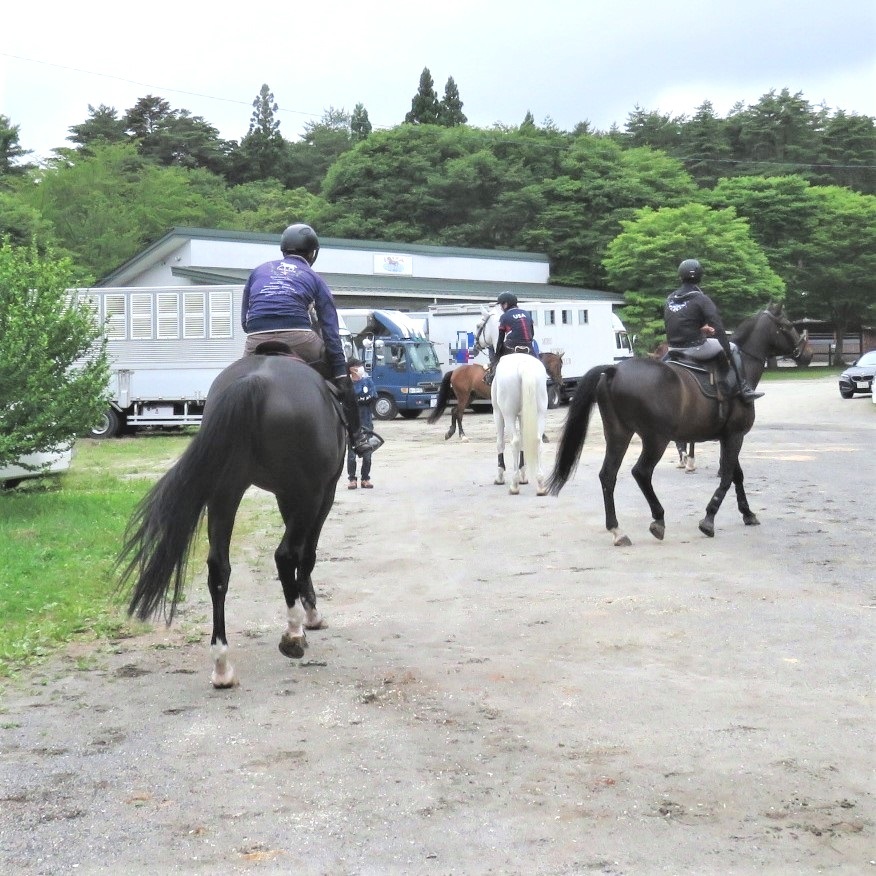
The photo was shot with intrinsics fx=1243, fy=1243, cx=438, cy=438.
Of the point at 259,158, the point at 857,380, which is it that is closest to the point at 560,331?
the point at 857,380

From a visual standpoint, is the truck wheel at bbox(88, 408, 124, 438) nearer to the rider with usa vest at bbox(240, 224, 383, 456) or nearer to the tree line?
the tree line

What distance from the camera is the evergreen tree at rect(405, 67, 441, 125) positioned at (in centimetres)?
9450

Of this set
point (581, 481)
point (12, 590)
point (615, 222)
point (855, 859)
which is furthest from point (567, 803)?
point (615, 222)

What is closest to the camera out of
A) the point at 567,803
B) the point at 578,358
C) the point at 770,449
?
the point at 567,803

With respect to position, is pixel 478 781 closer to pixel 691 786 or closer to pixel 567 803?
pixel 567 803

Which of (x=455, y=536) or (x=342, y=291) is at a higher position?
(x=342, y=291)

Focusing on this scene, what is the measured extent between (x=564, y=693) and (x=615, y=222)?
6356 cm

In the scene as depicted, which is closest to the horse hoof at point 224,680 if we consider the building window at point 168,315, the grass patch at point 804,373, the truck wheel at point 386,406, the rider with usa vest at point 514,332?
the rider with usa vest at point 514,332

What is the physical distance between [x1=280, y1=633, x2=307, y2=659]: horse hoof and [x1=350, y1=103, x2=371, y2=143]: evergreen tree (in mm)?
98630

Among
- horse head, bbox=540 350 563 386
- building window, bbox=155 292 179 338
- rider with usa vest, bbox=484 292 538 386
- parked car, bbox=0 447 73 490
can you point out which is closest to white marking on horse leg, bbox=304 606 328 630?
parked car, bbox=0 447 73 490

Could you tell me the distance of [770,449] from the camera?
19.9 meters

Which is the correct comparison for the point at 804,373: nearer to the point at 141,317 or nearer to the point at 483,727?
the point at 141,317

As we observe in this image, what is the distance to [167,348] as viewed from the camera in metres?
28.4

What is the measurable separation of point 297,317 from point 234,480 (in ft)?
4.06
